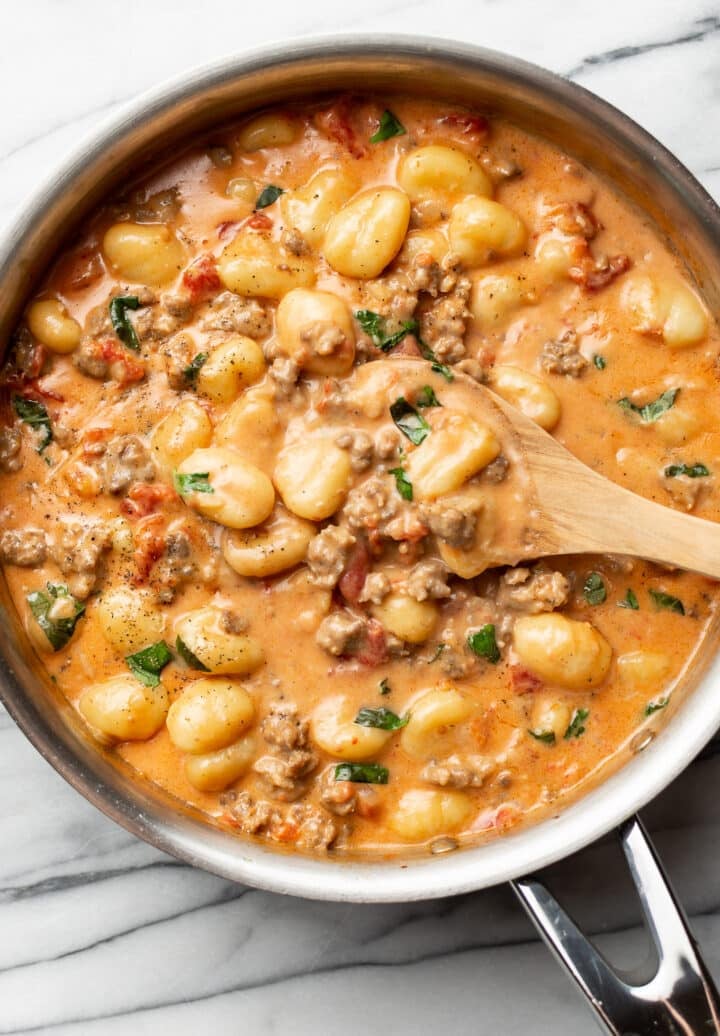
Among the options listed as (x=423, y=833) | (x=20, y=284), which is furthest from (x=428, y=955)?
(x=20, y=284)

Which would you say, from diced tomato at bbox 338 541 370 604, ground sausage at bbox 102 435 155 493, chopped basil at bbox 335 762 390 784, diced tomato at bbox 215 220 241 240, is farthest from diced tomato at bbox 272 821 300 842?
diced tomato at bbox 215 220 241 240

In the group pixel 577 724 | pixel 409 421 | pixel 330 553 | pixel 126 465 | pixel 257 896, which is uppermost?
pixel 409 421

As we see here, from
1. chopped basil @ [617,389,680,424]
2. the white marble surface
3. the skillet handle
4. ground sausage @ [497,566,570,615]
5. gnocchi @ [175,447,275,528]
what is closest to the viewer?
the skillet handle

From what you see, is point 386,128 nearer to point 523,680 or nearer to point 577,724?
point 523,680

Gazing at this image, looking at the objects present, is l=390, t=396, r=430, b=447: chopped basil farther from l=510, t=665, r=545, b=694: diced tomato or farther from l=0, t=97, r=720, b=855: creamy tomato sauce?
l=510, t=665, r=545, b=694: diced tomato

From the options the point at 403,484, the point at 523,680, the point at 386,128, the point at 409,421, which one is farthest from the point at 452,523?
the point at 386,128

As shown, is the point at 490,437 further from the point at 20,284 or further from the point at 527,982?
the point at 527,982
